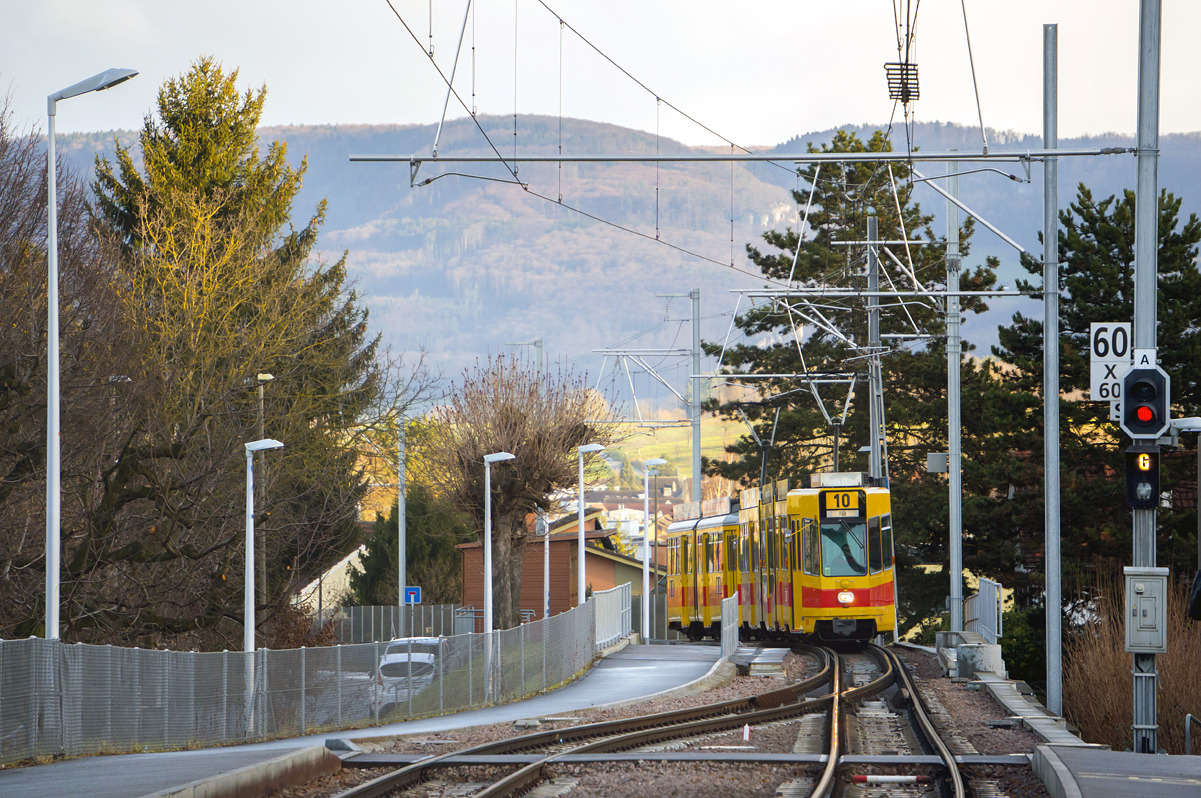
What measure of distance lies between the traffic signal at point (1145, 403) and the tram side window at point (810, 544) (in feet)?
48.4

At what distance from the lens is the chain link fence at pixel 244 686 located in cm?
1600

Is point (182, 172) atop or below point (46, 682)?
atop

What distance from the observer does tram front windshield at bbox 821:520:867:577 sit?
95.3 ft

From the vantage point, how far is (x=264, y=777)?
11.1 m

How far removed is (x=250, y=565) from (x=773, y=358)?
40036mm

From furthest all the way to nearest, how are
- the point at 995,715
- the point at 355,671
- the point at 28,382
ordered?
the point at 28,382 → the point at 355,671 → the point at 995,715

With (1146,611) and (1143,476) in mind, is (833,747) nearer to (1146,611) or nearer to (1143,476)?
(1146,611)

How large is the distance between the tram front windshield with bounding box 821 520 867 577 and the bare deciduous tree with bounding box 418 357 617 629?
1612 cm

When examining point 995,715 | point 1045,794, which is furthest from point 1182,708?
point 1045,794

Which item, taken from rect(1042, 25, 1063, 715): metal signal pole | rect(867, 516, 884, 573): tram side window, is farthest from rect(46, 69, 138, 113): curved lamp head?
rect(867, 516, 884, 573): tram side window

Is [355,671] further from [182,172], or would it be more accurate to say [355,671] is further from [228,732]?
[182,172]

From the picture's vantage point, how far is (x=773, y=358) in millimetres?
64625

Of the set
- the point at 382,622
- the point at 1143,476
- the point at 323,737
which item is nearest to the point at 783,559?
the point at 323,737

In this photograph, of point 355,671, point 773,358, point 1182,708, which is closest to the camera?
point 1182,708
